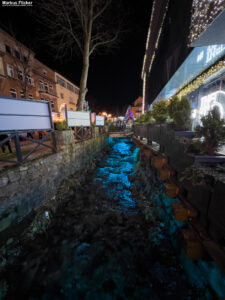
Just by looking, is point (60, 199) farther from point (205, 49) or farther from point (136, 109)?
point (136, 109)

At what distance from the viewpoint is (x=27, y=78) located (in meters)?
18.2

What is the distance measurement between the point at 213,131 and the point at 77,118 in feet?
25.3

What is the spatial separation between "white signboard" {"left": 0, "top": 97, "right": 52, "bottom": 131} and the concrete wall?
112 cm

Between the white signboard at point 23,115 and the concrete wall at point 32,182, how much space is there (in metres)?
1.12

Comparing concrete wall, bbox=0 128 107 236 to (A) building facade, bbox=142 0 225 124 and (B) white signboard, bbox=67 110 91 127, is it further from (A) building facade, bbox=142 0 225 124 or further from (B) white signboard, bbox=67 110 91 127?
(A) building facade, bbox=142 0 225 124

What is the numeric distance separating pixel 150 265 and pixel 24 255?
296 centimetres

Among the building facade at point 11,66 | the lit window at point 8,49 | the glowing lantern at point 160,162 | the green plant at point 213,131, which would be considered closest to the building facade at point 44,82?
the building facade at point 11,66

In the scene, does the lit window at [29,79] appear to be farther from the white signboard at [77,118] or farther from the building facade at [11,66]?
the white signboard at [77,118]

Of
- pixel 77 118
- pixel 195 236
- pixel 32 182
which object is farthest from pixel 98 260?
pixel 77 118

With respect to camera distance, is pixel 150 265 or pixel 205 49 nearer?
pixel 150 265

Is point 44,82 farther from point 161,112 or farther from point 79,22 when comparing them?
point 161,112

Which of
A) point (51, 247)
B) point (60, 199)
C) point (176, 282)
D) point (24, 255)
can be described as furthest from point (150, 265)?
point (60, 199)

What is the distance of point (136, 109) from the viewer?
61281 millimetres

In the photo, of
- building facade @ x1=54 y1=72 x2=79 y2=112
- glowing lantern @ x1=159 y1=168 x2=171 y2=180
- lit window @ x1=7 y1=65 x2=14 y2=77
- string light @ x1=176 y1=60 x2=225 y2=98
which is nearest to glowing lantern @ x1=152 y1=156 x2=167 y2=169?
glowing lantern @ x1=159 y1=168 x2=171 y2=180
